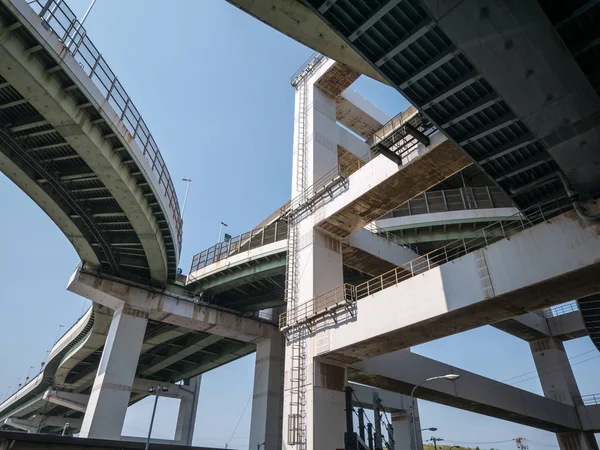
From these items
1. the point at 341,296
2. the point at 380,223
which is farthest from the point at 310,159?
the point at 341,296

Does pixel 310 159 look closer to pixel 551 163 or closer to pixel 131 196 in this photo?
pixel 131 196

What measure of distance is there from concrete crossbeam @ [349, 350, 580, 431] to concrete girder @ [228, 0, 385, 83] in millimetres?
15522

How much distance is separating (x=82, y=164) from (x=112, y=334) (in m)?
14.3

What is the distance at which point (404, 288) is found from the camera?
18375 mm

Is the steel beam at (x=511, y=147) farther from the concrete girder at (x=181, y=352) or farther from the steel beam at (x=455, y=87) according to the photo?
the concrete girder at (x=181, y=352)

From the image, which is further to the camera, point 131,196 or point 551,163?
point 131,196

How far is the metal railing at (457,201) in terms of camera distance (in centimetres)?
2769

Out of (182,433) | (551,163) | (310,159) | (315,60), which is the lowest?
(182,433)

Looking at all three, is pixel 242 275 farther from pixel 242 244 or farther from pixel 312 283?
pixel 312 283

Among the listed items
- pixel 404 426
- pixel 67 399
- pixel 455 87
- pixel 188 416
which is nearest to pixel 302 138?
pixel 455 87

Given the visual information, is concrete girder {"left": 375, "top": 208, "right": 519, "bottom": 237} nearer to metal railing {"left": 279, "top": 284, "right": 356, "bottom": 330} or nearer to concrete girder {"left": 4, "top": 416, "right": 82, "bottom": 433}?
metal railing {"left": 279, "top": 284, "right": 356, "bottom": 330}

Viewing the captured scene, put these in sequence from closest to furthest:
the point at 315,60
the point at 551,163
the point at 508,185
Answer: the point at 551,163 → the point at 508,185 → the point at 315,60

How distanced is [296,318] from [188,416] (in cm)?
3916

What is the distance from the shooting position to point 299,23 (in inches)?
595
